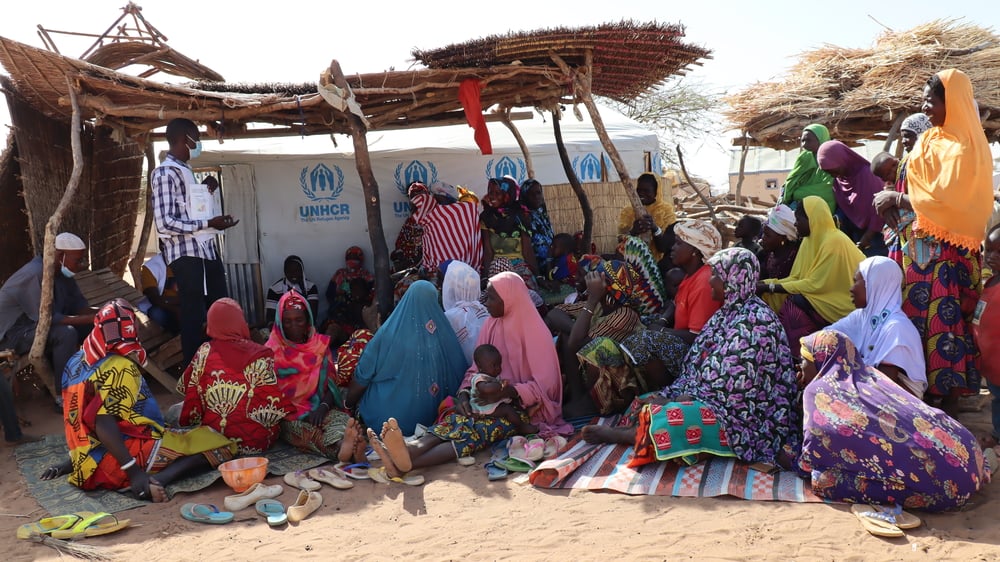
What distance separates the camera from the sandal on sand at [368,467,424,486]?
4523mm

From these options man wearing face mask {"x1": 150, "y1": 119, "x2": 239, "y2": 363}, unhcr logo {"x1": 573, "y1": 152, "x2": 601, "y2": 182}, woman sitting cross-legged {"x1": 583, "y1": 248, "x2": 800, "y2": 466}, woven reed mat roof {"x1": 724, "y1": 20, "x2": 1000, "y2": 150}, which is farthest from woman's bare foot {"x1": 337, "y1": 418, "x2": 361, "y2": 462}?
unhcr logo {"x1": 573, "y1": 152, "x2": 601, "y2": 182}

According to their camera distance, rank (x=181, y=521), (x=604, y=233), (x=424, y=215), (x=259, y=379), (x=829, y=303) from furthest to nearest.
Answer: (x=604, y=233) < (x=424, y=215) < (x=829, y=303) < (x=259, y=379) < (x=181, y=521)

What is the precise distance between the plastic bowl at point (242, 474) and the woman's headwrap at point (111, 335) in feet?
2.88

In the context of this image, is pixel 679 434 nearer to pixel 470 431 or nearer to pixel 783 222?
pixel 470 431

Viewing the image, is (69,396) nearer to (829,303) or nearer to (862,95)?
(829,303)

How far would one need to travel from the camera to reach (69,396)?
4.53 meters

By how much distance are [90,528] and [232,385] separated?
44.7 inches

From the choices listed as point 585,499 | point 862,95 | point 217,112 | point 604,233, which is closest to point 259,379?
point 585,499

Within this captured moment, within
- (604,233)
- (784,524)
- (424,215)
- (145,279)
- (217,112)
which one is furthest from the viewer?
(604,233)

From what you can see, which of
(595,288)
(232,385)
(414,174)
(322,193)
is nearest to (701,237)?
(595,288)

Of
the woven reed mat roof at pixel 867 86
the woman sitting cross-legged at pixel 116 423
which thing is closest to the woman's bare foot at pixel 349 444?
the woman sitting cross-legged at pixel 116 423

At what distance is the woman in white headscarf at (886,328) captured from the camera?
4.33m

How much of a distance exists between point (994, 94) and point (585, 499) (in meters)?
6.29

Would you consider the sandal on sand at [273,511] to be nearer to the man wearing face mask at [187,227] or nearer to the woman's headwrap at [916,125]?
the man wearing face mask at [187,227]
